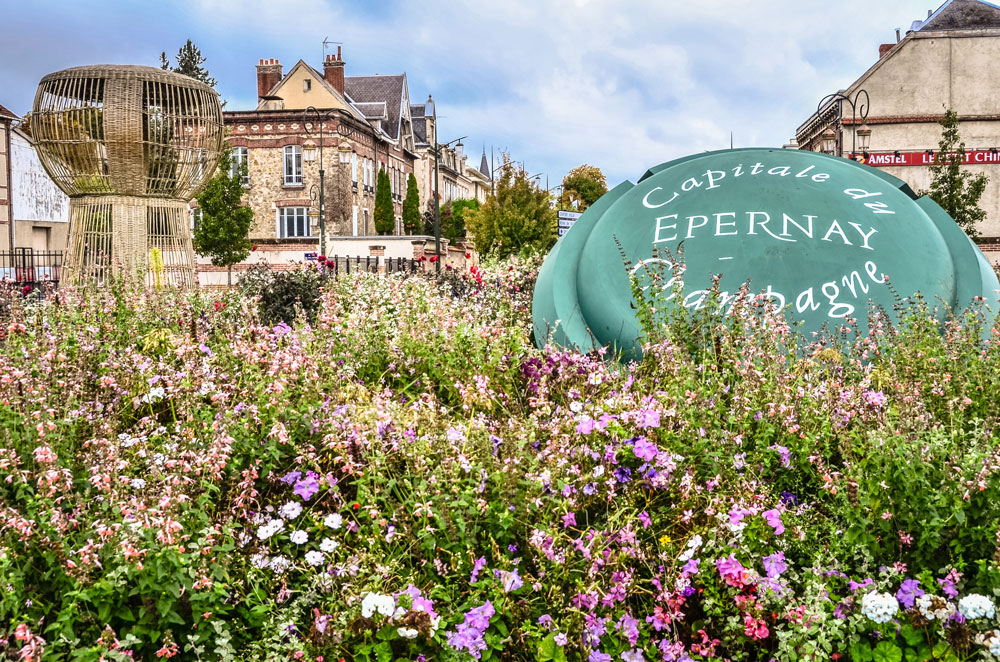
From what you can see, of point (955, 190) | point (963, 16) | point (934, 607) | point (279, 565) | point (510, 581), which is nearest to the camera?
point (934, 607)

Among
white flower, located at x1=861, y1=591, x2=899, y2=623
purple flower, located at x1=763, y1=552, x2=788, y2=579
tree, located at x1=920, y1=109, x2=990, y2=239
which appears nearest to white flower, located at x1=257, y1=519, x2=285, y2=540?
purple flower, located at x1=763, y1=552, x2=788, y2=579

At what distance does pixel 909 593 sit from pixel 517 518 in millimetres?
1328

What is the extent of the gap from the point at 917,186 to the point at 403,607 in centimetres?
4242

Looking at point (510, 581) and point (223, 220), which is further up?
point (223, 220)

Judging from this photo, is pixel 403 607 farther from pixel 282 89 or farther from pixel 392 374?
pixel 282 89

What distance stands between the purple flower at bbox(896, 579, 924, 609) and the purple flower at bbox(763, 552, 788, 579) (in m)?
0.37

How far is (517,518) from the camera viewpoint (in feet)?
10.7

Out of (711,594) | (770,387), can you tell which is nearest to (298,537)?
(711,594)

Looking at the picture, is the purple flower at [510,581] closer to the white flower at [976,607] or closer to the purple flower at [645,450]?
the purple flower at [645,450]

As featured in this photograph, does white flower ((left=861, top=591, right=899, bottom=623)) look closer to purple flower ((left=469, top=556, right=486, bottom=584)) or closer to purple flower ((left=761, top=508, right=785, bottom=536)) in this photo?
purple flower ((left=761, top=508, right=785, bottom=536))

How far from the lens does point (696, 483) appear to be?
3.49m

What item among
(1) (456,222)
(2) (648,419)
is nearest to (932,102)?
(1) (456,222)

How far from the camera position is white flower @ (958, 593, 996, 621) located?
2631mm

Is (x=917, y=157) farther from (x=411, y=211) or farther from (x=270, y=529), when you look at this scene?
(x=270, y=529)
